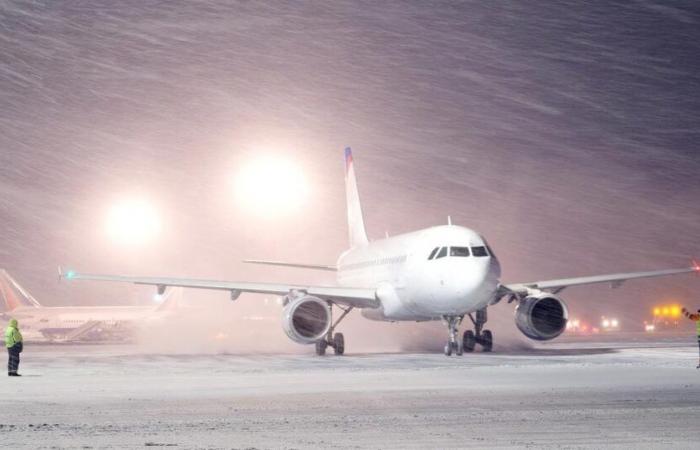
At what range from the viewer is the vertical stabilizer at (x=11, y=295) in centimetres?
7738

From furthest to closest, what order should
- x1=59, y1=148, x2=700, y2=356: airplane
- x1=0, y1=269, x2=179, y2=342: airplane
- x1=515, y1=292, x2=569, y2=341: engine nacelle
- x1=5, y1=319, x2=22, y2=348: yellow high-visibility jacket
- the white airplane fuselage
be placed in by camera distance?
1. x1=0, y1=269, x2=179, y2=342: airplane
2. x1=515, y1=292, x2=569, y2=341: engine nacelle
3. x1=59, y1=148, x2=700, y2=356: airplane
4. the white airplane fuselage
5. x1=5, y1=319, x2=22, y2=348: yellow high-visibility jacket

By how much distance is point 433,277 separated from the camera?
121ft

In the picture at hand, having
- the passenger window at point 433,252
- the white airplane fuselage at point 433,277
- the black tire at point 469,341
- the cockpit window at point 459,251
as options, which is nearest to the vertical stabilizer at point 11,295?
the white airplane fuselage at point 433,277

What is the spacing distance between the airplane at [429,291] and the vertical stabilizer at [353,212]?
9.54 meters

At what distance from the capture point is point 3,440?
13758 mm

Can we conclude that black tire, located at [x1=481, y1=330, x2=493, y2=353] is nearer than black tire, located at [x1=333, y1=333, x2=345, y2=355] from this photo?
Yes

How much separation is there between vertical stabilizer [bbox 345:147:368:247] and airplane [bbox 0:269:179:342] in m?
17.5

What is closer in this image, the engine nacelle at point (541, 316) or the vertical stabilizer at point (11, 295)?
the engine nacelle at point (541, 316)

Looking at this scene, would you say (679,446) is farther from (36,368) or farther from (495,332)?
(495,332)

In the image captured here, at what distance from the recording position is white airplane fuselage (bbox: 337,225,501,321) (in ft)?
118

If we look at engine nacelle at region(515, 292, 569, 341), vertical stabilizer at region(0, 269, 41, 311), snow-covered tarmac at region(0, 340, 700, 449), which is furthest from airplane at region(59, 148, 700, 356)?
vertical stabilizer at region(0, 269, 41, 311)

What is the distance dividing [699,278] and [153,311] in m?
52.3

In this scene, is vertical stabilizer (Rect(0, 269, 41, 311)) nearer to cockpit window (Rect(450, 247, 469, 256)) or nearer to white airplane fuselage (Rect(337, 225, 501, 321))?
white airplane fuselage (Rect(337, 225, 501, 321))

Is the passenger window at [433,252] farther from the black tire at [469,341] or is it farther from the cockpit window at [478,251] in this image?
the black tire at [469,341]
